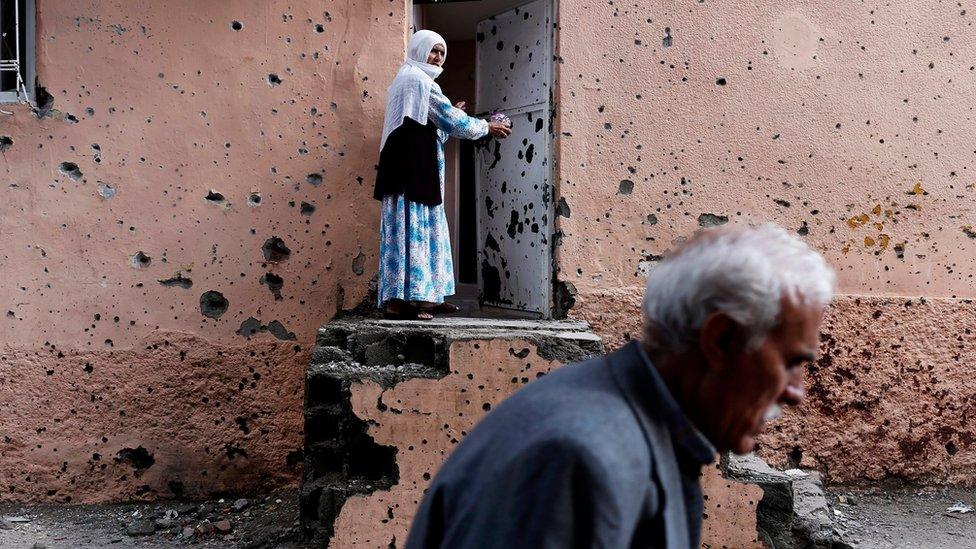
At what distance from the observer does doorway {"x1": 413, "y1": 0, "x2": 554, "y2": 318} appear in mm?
5246

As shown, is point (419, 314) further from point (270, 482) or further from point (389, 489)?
point (270, 482)

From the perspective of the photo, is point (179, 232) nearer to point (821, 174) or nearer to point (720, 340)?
point (821, 174)

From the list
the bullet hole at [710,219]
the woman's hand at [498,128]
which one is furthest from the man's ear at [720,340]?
the bullet hole at [710,219]

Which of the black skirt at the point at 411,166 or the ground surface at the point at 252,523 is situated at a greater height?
the black skirt at the point at 411,166

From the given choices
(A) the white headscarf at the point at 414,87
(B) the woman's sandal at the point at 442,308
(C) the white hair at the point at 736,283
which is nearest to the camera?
(C) the white hair at the point at 736,283

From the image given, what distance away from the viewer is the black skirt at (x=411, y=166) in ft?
15.4

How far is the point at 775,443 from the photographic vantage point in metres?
5.23

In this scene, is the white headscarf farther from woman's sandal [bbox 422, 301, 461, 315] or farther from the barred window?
the barred window

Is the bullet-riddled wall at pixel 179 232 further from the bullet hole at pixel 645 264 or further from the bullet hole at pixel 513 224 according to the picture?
the bullet hole at pixel 645 264

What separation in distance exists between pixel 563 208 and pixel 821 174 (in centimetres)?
149

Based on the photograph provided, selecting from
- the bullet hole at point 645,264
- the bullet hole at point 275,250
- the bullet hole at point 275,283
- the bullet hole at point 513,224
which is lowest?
the bullet hole at point 275,283

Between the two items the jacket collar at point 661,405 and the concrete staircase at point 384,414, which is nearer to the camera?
the jacket collar at point 661,405

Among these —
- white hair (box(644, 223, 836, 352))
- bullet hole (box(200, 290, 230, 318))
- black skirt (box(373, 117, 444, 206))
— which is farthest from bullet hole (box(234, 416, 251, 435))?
white hair (box(644, 223, 836, 352))

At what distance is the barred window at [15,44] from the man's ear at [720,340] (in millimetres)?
4744
